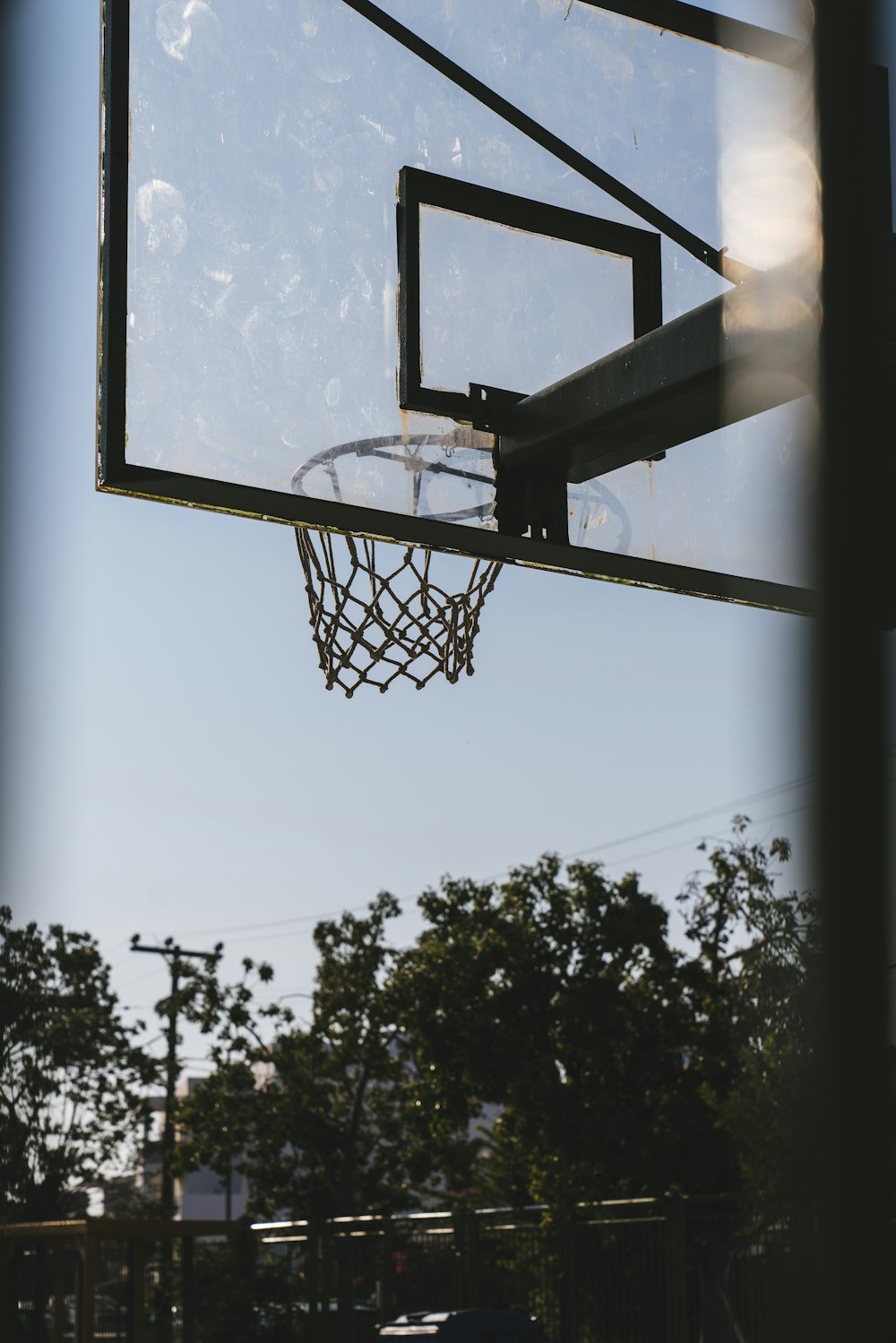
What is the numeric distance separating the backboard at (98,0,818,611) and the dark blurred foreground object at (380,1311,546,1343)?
9.10 m

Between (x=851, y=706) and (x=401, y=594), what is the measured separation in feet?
13.9

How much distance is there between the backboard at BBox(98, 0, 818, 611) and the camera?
12.6 feet

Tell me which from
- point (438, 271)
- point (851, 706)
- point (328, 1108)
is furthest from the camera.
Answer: point (328, 1108)

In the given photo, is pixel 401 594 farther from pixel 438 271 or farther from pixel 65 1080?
pixel 65 1080

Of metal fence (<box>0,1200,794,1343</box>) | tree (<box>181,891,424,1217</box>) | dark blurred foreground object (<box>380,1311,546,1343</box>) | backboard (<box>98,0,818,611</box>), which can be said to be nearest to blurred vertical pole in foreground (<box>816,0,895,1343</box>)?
backboard (<box>98,0,818,611</box>)

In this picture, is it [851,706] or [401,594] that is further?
[401,594]

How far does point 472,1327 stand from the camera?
1190cm

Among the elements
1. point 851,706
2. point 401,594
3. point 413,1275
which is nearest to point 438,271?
point 401,594

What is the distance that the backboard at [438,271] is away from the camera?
3.84 m

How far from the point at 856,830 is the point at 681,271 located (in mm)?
4220

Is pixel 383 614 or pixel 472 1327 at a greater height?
pixel 383 614

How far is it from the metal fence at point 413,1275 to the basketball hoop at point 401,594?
6618 millimetres

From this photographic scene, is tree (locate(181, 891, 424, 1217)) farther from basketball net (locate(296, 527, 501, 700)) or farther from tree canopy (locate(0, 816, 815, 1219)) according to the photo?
basketball net (locate(296, 527, 501, 700))

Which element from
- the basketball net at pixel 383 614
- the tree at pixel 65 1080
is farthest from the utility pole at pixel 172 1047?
the basketball net at pixel 383 614
